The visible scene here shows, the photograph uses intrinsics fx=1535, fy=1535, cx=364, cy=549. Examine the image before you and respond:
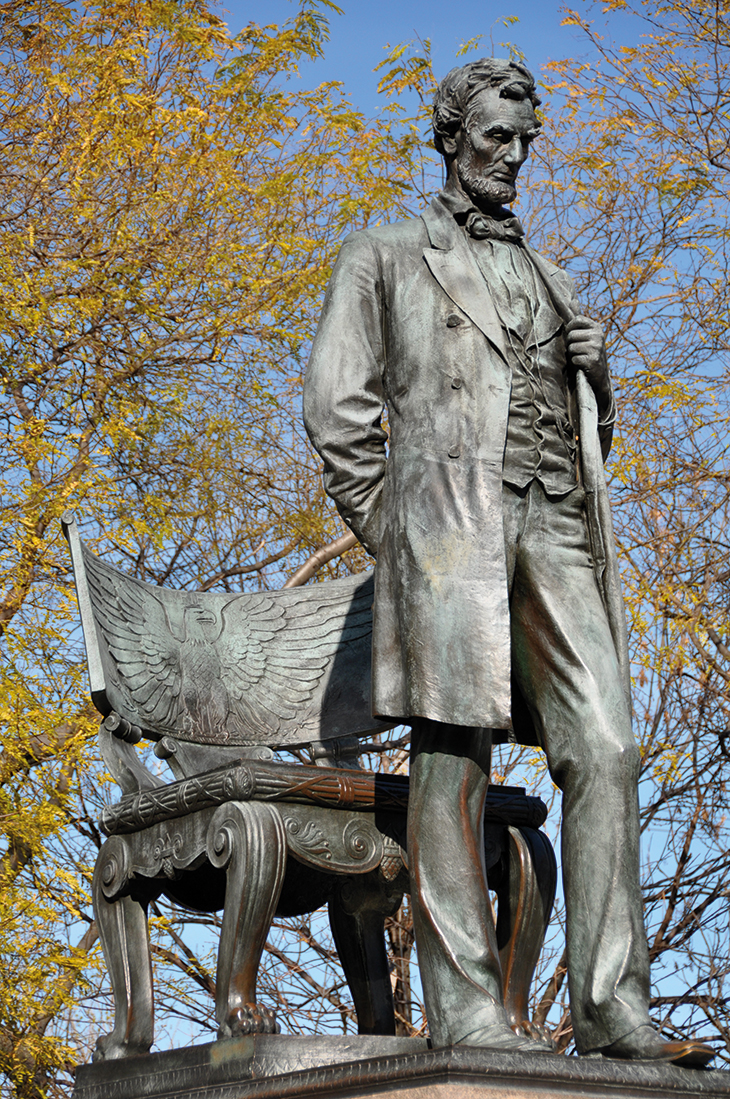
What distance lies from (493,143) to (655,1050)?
2186 millimetres

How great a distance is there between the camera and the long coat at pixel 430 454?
3434 mm

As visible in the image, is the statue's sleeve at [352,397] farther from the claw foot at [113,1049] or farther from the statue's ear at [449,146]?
the claw foot at [113,1049]

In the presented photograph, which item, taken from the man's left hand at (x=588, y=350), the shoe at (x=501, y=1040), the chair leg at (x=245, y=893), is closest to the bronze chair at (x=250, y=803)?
the chair leg at (x=245, y=893)

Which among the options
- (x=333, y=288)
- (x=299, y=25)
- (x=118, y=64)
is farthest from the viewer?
(x=299, y=25)

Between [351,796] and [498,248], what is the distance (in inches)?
58.0

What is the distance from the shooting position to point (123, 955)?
14.1 ft

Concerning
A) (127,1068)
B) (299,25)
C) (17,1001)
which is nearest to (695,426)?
(299,25)

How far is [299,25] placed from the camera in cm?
1131

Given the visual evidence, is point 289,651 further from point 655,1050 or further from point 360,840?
point 655,1050

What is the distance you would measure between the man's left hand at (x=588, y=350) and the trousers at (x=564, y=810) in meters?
0.35

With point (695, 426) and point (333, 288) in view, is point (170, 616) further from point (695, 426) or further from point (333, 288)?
point (695, 426)

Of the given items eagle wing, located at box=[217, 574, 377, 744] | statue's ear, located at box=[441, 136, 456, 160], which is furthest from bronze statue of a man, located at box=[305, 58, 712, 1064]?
eagle wing, located at box=[217, 574, 377, 744]

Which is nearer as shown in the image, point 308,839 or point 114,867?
point 308,839

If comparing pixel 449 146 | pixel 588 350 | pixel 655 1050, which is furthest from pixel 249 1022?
pixel 449 146
